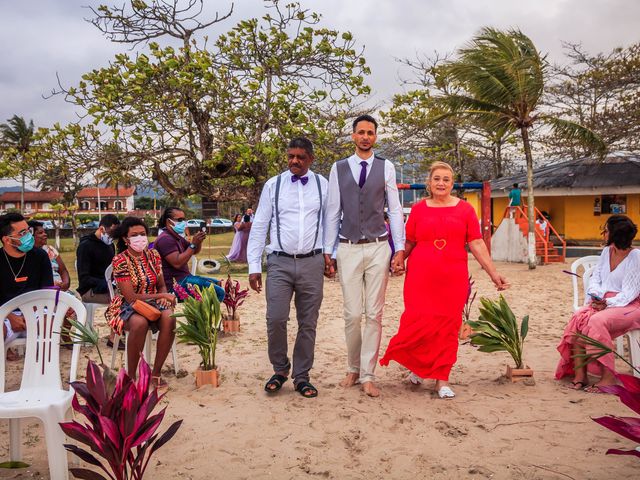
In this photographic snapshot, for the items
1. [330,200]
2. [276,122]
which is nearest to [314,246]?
[330,200]

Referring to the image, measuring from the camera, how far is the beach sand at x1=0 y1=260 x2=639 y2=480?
3193 millimetres

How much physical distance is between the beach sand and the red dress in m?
0.33

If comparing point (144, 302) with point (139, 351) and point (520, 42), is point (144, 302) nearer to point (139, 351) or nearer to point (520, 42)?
point (139, 351)

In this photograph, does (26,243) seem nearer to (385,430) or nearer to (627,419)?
(385,430)

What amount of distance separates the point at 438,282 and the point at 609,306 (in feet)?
4.99

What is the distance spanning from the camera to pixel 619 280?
15.6 feet

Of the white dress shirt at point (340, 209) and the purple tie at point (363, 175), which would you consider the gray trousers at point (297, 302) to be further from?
the purple tie at point (363, 175)

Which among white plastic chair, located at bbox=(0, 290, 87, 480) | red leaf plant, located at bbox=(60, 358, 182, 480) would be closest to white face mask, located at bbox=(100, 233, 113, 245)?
white plastic chair, located at bbox=(0, 290, 87, 480)

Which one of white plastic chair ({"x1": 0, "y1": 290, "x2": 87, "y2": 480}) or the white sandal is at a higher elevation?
white plastic chair ({"x1": 0, "y1": 290, "x2": 87, "y2": 480})

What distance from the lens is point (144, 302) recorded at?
4676 millimetres

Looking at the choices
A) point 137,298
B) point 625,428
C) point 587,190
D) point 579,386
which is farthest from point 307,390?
point 587,190

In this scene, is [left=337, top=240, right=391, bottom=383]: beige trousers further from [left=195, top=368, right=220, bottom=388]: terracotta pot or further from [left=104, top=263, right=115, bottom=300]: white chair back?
[left=104, top=263, right=115, bottom=300]: white chair back

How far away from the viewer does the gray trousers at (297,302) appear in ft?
14.5

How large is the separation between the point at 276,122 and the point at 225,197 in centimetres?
274
